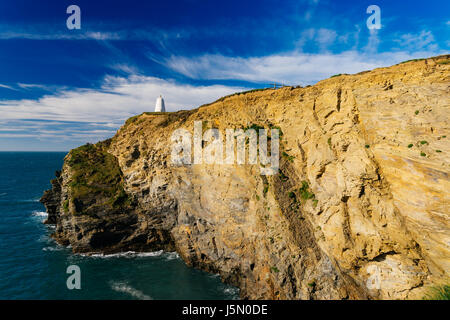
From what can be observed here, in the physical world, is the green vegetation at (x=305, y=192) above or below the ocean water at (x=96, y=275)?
above

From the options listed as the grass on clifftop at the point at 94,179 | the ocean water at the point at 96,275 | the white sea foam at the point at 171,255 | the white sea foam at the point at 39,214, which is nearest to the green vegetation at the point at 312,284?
the ocean water at the point at 96,275

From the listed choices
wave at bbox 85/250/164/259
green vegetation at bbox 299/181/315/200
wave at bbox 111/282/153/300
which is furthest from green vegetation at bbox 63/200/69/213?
green vegetation at bbox 299/181/315/200

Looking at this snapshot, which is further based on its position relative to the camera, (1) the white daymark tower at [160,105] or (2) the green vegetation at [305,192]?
(1) the white daymark tower at [160,105]

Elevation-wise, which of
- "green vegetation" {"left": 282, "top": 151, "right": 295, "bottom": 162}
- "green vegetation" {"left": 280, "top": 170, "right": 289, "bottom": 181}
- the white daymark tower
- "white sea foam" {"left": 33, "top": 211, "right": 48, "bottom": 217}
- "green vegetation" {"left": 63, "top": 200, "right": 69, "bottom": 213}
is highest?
the white daymark tower

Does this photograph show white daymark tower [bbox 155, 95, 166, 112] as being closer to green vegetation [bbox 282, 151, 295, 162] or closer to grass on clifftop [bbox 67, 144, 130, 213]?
grass on clifftop [bbox 67, 144, 130, 213]

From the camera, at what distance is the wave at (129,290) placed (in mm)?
25000

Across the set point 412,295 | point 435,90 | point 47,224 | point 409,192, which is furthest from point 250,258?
point 47,224

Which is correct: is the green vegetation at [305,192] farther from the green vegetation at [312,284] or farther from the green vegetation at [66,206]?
the green vegetation at [66,206]

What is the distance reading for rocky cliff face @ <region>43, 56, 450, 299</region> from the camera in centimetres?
1672

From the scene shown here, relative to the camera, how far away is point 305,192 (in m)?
23.3

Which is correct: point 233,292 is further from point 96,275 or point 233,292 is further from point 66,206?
point 66,206

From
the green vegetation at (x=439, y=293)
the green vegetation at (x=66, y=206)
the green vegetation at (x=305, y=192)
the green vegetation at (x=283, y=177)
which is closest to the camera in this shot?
the green vegetation at (x=439, y=293)

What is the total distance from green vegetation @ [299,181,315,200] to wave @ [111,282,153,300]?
66.2ft

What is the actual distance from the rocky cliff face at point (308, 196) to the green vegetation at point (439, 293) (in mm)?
511
